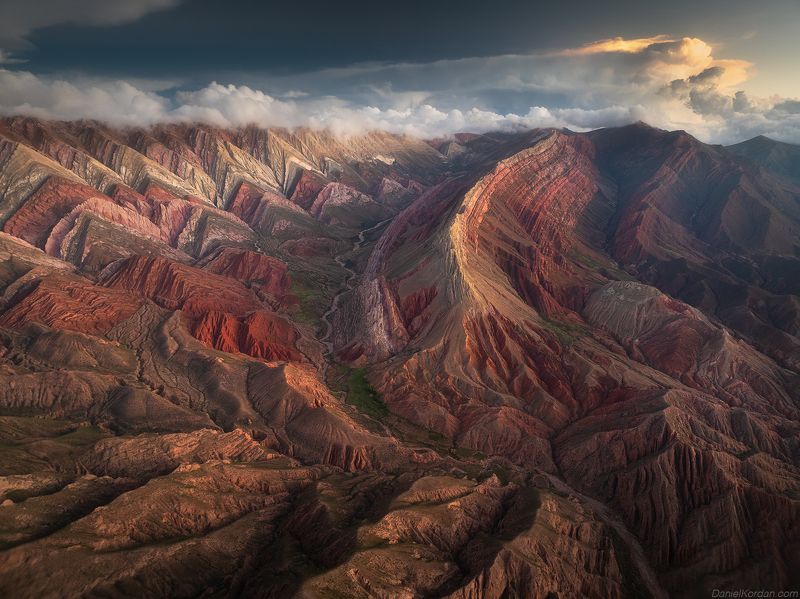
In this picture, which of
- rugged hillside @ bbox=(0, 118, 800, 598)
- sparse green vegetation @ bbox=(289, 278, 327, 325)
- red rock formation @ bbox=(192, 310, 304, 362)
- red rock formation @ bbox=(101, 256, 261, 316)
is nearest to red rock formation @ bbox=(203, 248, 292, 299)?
rugged hillside @ bbox=(0, 118, 800, 598)

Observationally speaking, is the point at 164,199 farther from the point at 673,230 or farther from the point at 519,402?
the point at 673,230

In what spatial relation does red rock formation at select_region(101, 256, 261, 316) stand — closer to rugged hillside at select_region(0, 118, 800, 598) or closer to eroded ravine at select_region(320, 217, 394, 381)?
rugged hillside at select_region(0, 118, 800, 598)

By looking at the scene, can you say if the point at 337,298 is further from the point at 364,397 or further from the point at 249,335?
the point at 364,397

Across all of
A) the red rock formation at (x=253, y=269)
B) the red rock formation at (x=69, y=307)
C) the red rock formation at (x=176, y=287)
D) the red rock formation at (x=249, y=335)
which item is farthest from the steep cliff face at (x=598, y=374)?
the red rock formation at (x=69, y=307)

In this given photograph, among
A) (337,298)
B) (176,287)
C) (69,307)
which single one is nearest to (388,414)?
(337,298)

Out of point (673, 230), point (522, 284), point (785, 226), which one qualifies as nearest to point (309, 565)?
point (522, 284)

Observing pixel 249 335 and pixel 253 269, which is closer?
pixel 249 335

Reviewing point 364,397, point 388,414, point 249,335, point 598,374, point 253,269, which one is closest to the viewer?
point 388,414

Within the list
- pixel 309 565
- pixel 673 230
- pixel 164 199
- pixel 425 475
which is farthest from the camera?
pixel 673 230
